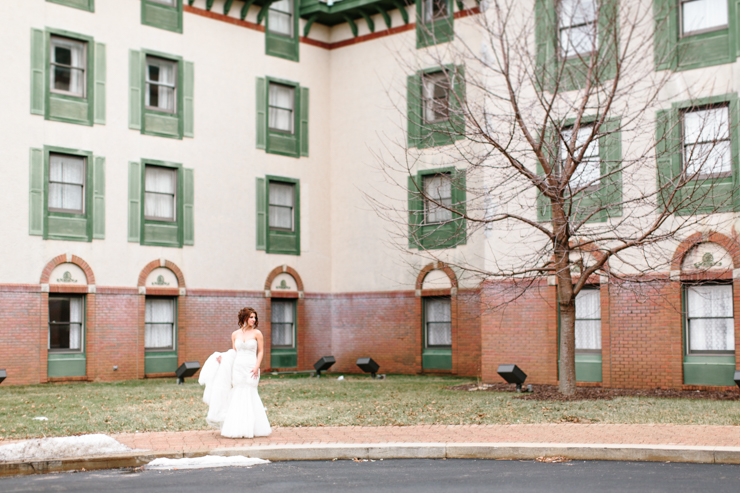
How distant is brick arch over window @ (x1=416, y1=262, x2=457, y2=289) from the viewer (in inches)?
1056

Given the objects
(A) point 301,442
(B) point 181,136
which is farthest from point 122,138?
(A) point 301,442

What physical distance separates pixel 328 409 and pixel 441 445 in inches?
194

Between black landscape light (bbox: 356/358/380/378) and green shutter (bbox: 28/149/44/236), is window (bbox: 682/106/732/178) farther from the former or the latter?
green shutter (bbox: 28/149/44/236)

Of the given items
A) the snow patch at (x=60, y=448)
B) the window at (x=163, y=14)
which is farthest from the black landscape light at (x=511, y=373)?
the window at (x=163, y=14)

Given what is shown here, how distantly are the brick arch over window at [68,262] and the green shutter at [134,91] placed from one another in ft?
13.4

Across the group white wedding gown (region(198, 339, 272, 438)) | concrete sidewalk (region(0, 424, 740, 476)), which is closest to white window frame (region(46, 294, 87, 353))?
concrete sidewalk (region(0, 424, 740, 476))

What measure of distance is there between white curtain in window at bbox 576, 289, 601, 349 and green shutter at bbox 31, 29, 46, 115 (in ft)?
48.6

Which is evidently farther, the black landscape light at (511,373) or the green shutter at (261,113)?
the green shutter at (261,113)

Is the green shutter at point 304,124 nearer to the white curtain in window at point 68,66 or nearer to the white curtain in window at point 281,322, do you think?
the white curtain in window at point 281,322

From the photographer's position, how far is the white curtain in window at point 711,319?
65.7ft

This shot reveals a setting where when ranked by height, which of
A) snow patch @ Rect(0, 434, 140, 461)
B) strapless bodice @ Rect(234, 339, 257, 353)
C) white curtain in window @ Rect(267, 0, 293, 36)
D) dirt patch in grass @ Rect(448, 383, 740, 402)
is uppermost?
white curtain in window @ Rect(267, 0, 293, 36)

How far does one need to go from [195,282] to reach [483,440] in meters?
16.6

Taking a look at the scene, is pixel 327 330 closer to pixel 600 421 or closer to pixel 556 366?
pixel 556 366

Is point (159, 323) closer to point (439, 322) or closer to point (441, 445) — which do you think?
point (439, 322)
